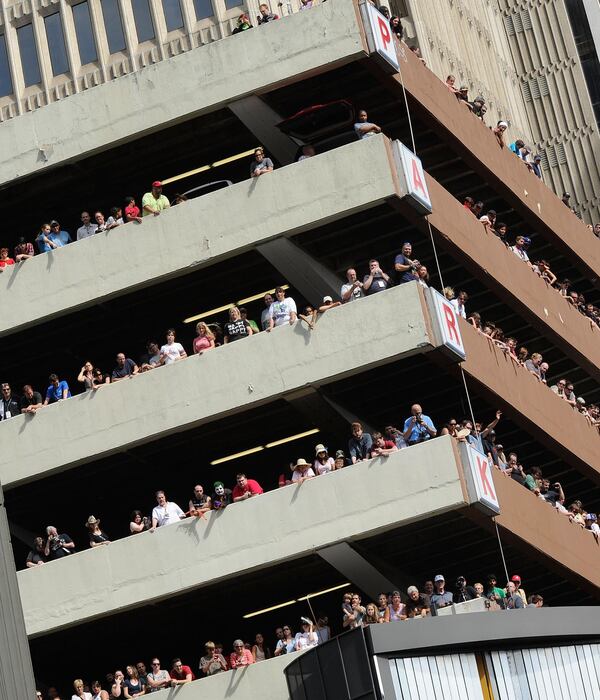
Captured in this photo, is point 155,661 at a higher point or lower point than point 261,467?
lower

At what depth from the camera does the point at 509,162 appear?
143 ft

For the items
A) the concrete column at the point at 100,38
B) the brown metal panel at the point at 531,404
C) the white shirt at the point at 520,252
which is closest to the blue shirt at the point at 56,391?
the brown metal panel at the point at 531,404

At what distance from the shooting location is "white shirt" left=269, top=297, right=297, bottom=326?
35.2 meters

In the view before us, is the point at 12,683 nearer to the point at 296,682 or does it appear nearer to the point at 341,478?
the point at 296,682

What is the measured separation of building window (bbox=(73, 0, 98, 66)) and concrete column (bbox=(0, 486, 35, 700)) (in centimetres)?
2728

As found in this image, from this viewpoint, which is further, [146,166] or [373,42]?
[146,166]

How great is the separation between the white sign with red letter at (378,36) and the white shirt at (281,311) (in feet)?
16.9

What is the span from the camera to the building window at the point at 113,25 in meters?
46.0

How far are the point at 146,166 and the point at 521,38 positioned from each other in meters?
26.3

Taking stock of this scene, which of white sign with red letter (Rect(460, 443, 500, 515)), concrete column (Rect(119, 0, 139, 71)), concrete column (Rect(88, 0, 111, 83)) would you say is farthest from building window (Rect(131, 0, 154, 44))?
white sign with red letter (Rect(460, 443, 500, 515))

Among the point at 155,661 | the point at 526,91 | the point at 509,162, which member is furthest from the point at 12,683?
the point at 526,91

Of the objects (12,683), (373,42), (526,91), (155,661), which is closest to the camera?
(12,683)

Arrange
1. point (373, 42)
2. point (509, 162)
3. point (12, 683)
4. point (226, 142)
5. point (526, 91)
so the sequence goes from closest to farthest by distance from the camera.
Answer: point (12, 683) → point (373, 42) → point (226, 142) → point (509, 162) → point (526, 91)

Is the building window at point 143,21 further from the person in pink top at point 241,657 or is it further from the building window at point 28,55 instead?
the person in pink top at point 241,657
